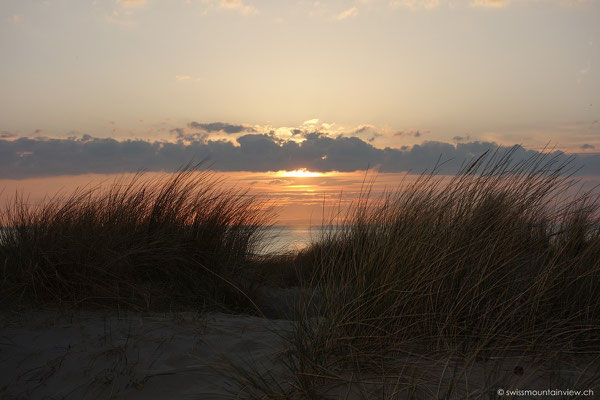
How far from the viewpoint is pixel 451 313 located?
274 cm

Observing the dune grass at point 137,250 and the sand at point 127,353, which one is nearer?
the sand at point 127,353

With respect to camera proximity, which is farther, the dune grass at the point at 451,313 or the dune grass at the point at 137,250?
the dune grass at the point at 137,250

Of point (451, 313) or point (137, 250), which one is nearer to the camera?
point (451, 313)

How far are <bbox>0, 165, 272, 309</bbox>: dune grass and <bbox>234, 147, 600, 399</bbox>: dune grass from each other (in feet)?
3.30

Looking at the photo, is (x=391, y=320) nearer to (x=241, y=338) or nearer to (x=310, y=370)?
(x=310, y=370)

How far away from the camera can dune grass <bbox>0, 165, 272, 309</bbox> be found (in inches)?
159

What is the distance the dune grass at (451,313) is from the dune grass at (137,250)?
3.30ft

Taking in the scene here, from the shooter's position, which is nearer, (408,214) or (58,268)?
(408,214)

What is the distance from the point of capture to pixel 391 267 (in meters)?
2.81

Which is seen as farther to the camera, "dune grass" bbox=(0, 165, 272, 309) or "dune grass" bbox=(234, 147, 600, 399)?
"dune grass" bbox=(0, 165, 272, 309)

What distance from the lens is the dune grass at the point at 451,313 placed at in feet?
7.66

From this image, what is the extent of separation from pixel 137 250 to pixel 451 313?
2.91 metres

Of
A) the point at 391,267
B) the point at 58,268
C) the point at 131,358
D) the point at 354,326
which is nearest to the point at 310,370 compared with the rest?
the point at 354,326

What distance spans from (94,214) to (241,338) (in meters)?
2.64
